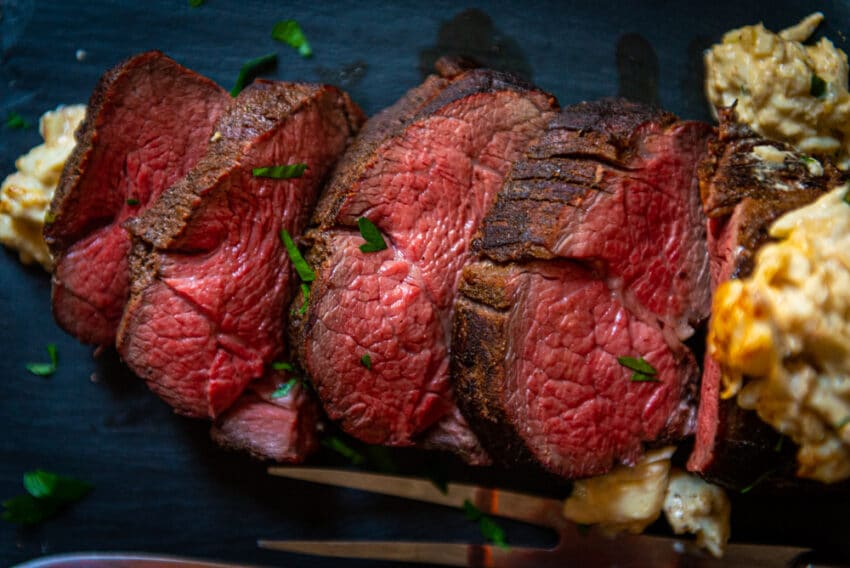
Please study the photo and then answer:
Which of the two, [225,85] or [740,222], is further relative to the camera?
[225,85]

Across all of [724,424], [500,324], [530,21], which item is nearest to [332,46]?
[530,21]

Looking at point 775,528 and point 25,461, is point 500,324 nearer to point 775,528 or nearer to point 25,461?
point 775,528

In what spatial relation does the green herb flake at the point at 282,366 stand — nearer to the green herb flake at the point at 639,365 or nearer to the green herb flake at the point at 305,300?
the green herb flake at the point at 305,300

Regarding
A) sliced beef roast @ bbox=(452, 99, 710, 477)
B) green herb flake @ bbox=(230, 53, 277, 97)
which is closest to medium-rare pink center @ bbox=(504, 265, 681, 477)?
sliced beef roast @ bbox=(452, 99, 710, 477)

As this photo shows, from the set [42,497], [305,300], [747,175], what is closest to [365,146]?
[305,300]

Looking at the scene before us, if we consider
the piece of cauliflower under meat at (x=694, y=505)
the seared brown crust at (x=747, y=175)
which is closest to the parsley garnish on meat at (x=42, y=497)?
the piece of cauliflower under meat at (x=694, y=505)

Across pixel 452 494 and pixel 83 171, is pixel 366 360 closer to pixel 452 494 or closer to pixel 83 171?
pixel 452 494
